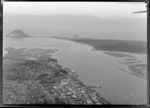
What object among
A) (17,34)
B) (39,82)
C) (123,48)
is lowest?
(39,82)

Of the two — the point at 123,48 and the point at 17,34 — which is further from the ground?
the point at 17,34

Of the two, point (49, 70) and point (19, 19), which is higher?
point (19, 19)

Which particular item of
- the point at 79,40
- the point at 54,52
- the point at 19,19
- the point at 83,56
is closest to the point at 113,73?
the point at 83,56

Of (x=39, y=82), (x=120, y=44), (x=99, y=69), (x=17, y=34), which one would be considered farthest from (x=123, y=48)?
(x=17, y=34)

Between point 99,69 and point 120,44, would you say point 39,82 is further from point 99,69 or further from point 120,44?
point 120,44

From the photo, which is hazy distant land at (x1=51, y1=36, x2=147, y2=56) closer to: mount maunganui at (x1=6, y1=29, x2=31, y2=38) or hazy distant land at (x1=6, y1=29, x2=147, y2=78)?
hazy distant land at (x1=6, y1=29, x2=147, y2=78)

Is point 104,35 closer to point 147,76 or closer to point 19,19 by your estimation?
point 147,76

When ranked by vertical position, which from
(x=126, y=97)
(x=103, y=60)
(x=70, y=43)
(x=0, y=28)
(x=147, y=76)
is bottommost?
(x=126, y=97)
